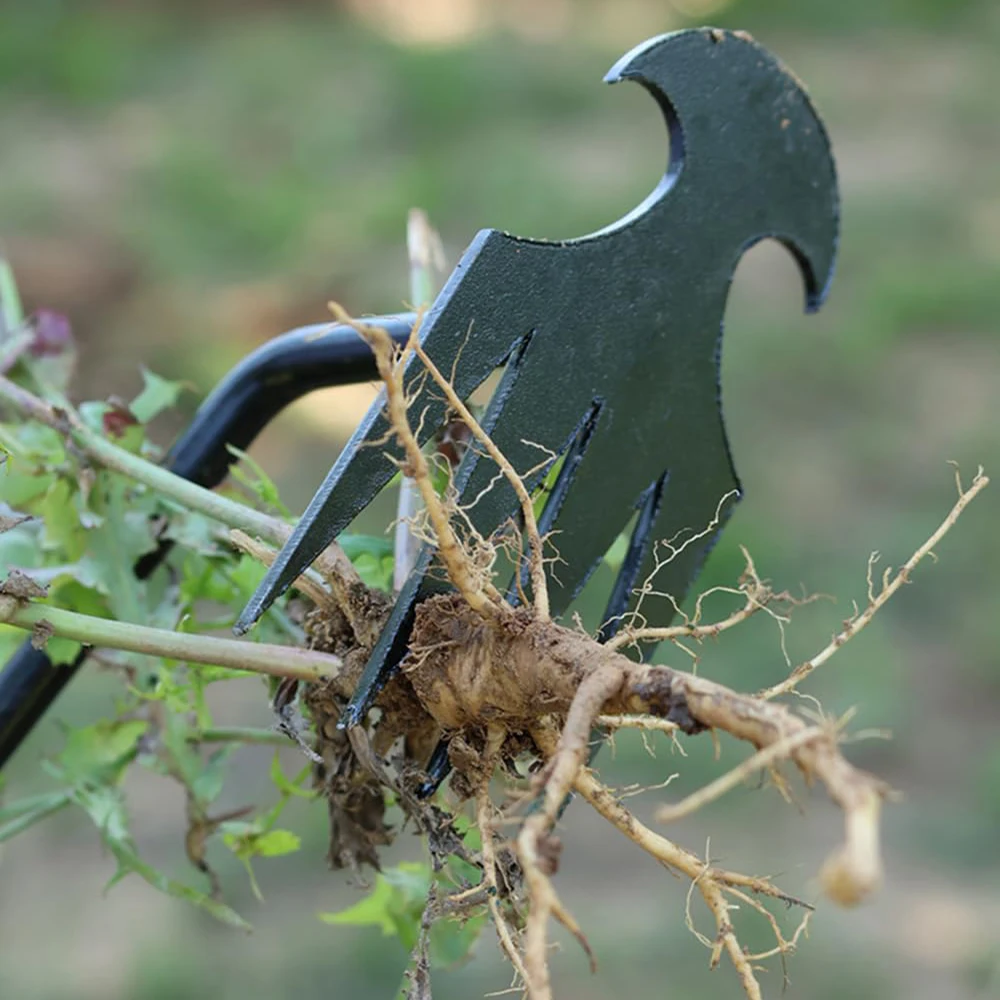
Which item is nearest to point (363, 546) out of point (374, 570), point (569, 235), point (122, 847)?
point (374, 570)

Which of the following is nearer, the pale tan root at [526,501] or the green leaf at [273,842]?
the pale tan root at [526,501]

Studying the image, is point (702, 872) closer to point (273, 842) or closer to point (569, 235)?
point (273, 842)

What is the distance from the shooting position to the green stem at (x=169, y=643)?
0.62m

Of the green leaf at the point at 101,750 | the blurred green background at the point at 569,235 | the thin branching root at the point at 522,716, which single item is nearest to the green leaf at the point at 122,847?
the green leaf at the point at 101,750

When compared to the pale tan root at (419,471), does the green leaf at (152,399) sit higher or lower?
higher

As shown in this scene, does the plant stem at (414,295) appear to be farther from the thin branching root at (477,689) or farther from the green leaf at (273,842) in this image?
the green leaf at (273,842)

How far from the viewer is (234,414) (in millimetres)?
812

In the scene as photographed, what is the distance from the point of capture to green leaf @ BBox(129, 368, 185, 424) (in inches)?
35.8

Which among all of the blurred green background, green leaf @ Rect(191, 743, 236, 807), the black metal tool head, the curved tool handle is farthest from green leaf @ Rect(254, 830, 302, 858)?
the blurred green background

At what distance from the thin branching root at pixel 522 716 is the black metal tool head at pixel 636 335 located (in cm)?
2

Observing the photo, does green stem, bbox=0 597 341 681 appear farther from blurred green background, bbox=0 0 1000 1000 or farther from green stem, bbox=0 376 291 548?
blurred green background, bbox=0 0 1000 1000

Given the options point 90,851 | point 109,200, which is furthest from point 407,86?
point 90,851

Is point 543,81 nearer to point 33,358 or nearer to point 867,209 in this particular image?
point 867,209

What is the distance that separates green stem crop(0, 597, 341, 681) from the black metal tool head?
2.0 inches
